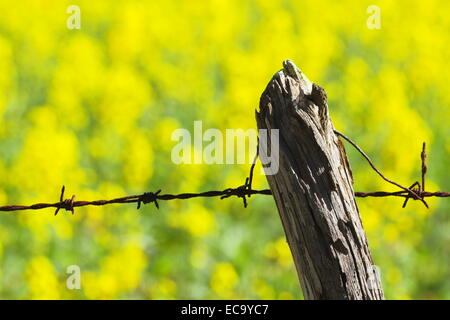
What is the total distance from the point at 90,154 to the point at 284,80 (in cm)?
371

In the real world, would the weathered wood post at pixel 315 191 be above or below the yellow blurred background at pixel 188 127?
below

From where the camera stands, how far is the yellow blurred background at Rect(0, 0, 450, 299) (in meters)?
4.71

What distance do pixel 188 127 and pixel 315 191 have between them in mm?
4064

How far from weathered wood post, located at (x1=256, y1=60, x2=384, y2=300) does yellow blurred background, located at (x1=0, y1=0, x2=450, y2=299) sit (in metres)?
2.14

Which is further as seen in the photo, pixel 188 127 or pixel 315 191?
pixel 188 127

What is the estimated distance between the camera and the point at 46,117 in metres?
5.71

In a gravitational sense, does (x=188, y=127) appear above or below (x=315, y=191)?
above

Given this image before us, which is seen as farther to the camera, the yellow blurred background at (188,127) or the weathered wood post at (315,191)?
the yellow blurred background at (188,127)

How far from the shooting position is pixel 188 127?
20.4 ft

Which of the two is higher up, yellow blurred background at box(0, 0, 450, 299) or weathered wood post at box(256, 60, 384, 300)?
yellow blurred background at box(0, 0, 450, 299)

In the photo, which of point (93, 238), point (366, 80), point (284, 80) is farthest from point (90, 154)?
point (284, 80)

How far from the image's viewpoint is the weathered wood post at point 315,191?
7.17ft

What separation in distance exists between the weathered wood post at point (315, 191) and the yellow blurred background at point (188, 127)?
7.02 ft
